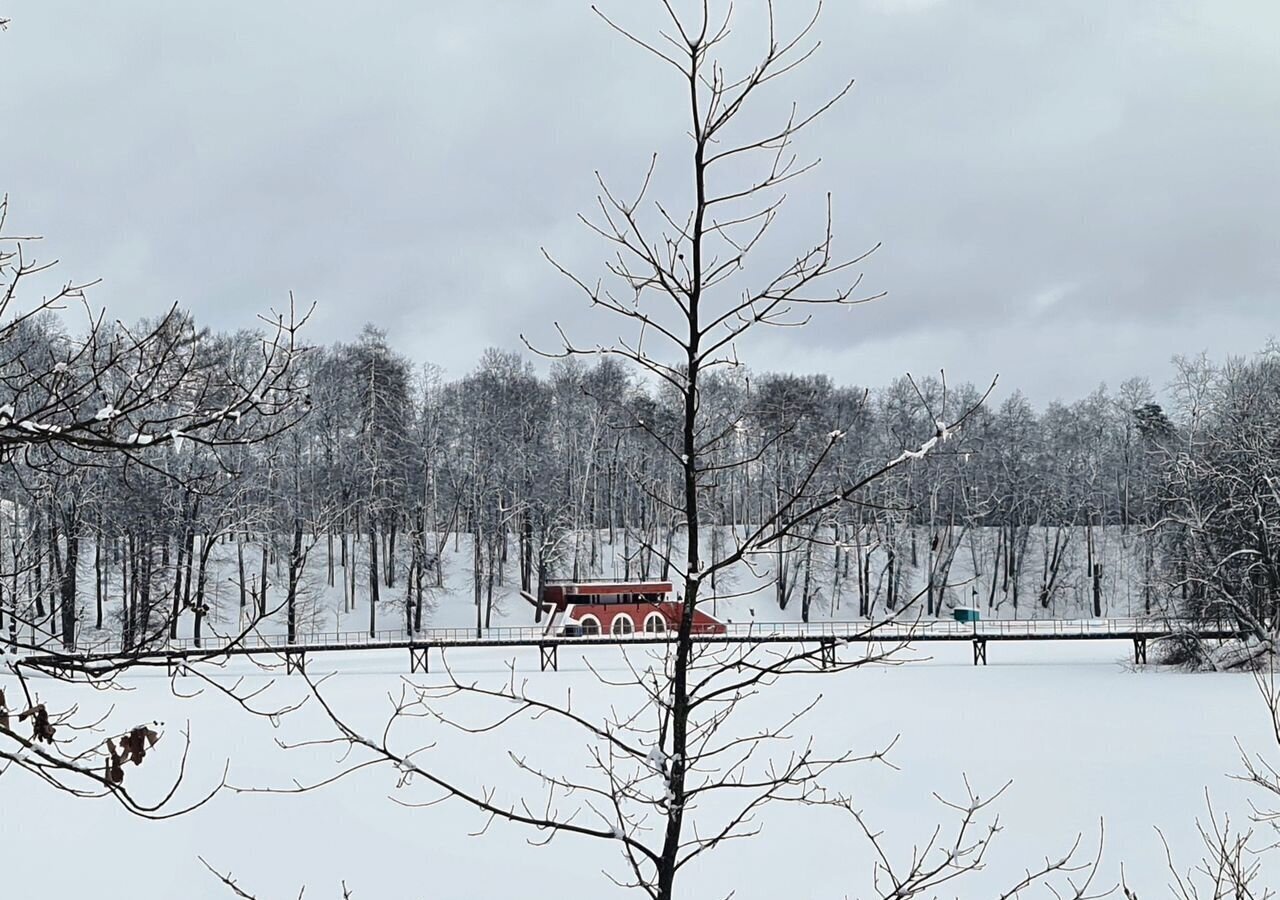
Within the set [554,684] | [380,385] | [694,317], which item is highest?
[380,385]

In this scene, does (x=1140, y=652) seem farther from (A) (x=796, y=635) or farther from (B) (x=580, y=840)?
(B) (x=580, y=840)

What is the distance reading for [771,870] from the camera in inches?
415

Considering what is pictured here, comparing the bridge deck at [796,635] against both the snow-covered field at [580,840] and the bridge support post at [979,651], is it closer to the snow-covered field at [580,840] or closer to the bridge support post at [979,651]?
the bridge support post at [979,651]

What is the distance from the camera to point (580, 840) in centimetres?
1164

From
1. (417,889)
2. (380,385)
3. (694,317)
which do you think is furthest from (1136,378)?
(694,317)

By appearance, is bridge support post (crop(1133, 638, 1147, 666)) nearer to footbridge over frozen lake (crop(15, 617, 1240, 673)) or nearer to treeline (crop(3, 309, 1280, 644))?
footbridge over frozen lake (crop(15, 617, 1240, 673))

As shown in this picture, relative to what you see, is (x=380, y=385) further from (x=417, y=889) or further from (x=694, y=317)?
(x=694, y=317)

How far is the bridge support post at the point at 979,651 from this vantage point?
2820cm

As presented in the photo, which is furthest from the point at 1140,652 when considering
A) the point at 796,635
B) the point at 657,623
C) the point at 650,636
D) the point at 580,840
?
the point at 580,840

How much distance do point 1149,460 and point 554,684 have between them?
1126 inches

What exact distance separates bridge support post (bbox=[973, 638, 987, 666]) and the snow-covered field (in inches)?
290

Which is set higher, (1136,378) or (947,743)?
(1136,378)

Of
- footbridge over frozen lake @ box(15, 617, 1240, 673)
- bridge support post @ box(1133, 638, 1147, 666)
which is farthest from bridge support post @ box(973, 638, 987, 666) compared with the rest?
bridge support post @ box(1133, 638, 1147, 666)

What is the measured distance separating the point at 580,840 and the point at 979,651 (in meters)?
20.9
